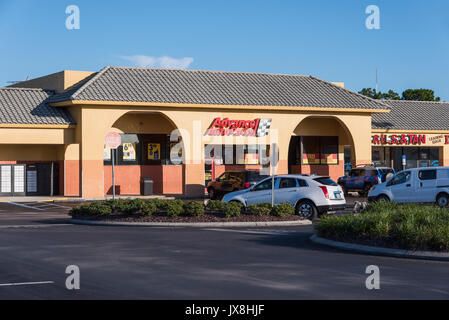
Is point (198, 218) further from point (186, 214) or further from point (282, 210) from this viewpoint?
point (282, 210)

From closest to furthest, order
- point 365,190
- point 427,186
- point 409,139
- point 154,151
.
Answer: point 427,186, point 365,190, point 154,151, point 409,139

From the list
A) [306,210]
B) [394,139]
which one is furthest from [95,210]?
[394,139]

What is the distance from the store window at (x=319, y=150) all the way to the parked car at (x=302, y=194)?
71.8 ft

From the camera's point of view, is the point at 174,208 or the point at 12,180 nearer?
the point at 174,208

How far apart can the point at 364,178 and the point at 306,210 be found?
56.0ft

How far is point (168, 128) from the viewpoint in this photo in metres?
43.8

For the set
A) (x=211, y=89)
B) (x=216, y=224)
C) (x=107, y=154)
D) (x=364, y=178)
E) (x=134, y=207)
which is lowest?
(x=216, y=224)

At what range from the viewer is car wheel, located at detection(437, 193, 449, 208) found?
28.0 meters

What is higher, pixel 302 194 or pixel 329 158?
pixel 329 158

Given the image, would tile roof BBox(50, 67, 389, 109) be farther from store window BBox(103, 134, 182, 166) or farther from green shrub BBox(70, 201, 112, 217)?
green shrub BBox(70, 201, 112, 217)
